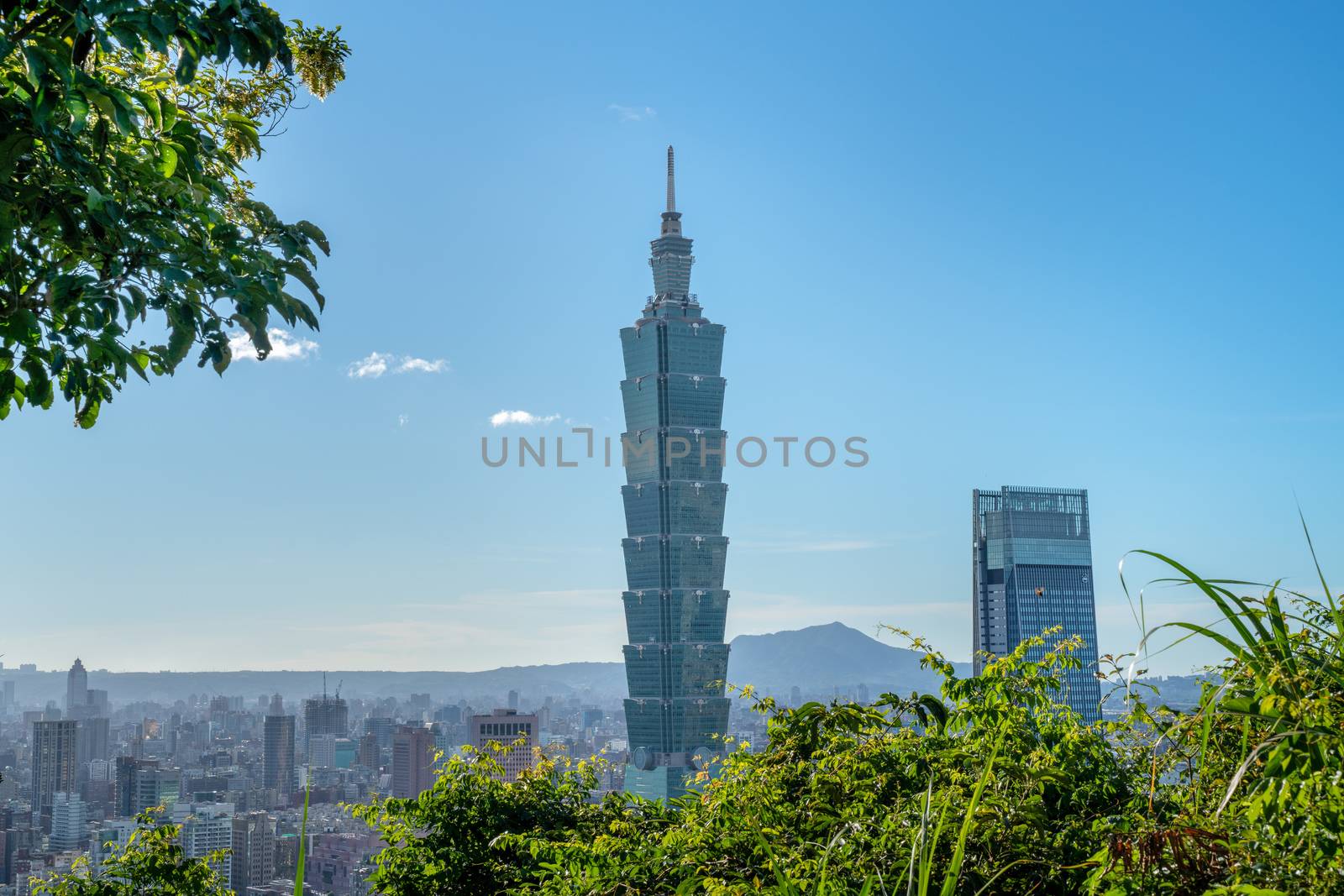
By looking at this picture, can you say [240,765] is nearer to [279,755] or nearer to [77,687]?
[279,755]

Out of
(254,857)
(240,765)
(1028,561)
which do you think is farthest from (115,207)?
(240,765)

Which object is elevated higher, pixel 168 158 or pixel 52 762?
pixel 168 158

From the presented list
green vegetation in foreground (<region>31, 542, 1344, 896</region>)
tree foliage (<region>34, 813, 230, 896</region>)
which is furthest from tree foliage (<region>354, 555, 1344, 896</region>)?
tree foliage (<region>34, 813, 230, 896</region>)

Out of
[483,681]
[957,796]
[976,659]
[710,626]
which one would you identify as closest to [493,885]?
[976,659]

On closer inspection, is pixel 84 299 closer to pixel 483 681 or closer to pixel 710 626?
pixel 710 626

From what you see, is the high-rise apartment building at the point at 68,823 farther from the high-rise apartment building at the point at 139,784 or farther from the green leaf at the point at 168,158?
the green leaf at the point at 168,158

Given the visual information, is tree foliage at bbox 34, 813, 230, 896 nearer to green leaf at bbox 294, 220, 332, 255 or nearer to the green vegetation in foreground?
the green vegetation in foreground

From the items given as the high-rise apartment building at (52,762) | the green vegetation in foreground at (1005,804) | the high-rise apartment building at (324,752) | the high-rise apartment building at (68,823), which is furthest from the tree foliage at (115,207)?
the high-rise apartment building at (324,752)

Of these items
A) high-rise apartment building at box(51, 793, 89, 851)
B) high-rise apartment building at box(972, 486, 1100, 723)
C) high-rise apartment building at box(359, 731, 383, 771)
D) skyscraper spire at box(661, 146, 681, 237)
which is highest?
skyscraper spire at box(661, 146, 681, 237)
